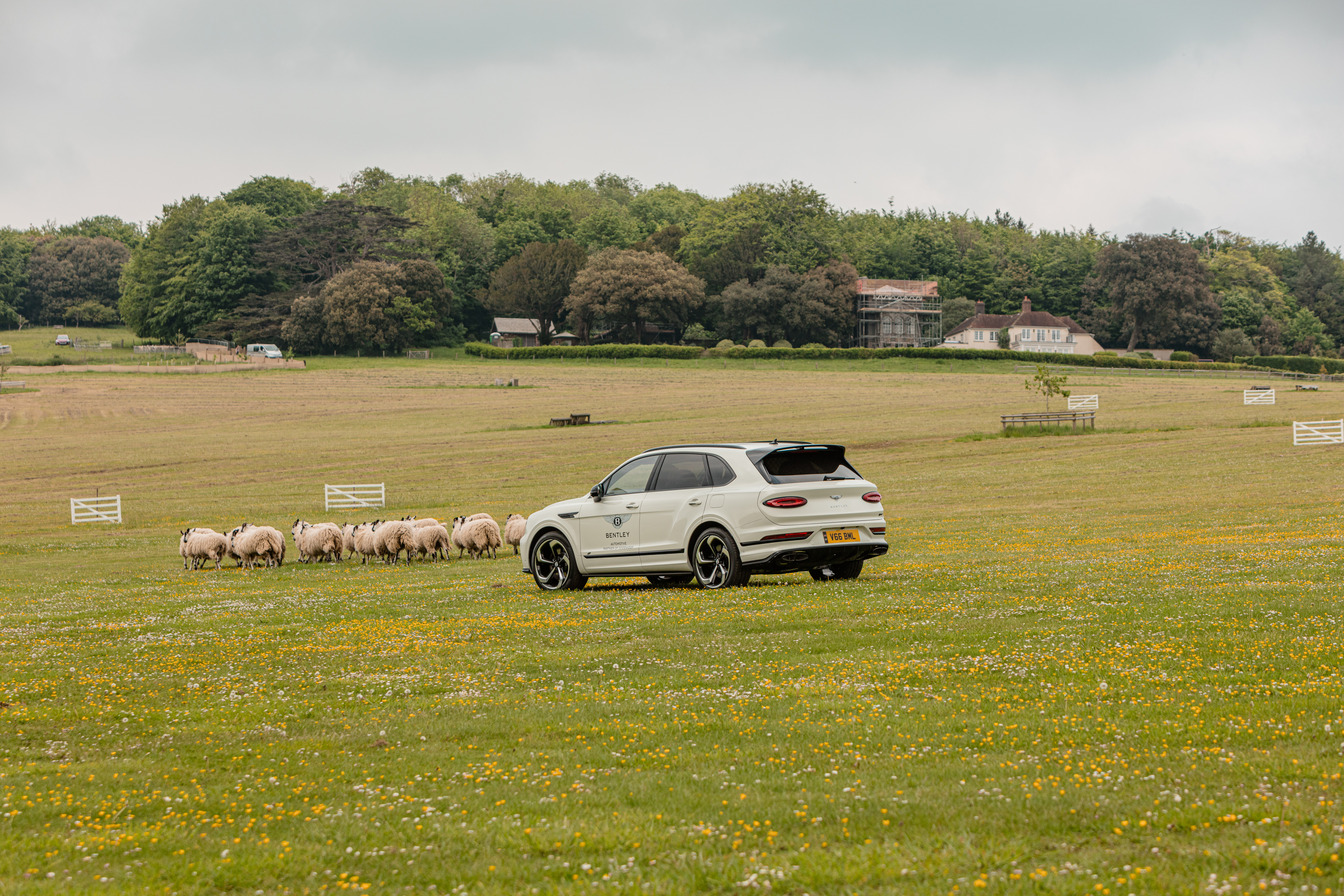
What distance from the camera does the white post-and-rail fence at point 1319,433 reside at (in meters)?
44.8

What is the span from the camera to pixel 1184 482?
35.2m

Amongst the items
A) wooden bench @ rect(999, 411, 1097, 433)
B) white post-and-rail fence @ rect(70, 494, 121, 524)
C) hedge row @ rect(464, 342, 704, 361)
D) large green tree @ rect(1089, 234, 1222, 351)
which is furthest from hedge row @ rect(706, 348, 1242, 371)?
white post-and-rail fence @ rect(70, 494, 121, 524)

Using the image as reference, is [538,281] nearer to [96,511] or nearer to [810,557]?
[96,511]

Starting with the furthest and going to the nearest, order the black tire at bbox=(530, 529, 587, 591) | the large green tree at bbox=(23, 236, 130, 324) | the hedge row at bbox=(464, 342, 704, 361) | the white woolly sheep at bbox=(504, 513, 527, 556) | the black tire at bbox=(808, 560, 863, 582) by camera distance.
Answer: the large green tree at bbox=(23, 236, 130, 324), the hedge row at bbox=(464, 342, 704, 361), the white woolly sheep at bbox=(504, 513, 527, 556), the black tire at bbox=(530, 529, 587, 591), the black tire at bbox=(808, 560, 863, 582)

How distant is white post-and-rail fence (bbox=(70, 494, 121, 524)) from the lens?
3712 cm

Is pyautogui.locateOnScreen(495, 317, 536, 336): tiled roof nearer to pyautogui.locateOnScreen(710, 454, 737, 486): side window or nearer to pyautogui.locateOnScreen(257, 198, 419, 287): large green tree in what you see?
pyautogui.locateOnScreen(257, 198, 419, 287): large green tree

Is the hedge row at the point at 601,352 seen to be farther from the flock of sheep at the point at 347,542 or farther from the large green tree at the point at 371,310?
the flock of sheep at the point at 347,542

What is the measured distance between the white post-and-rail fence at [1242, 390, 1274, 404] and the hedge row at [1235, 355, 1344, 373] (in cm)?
5512

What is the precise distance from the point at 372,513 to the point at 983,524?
1970 cm

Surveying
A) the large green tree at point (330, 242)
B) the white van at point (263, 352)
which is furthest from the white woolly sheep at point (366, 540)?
the large green tree at point (330, 242)

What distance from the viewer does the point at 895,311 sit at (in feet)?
479

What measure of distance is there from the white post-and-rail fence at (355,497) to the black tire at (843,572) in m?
23.2

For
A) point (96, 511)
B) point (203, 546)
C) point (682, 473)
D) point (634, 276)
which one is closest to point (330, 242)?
point (634, 276)

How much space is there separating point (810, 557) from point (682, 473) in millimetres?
2277
